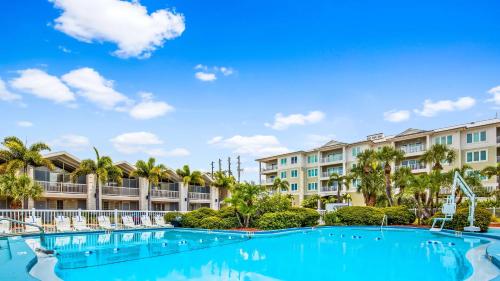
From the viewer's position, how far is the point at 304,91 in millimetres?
25766

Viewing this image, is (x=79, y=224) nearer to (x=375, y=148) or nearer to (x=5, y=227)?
(x=5, y=227)

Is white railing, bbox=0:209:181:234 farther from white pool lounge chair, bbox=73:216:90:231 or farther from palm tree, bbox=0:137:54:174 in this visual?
palm tree, bbox=0:137:54:174

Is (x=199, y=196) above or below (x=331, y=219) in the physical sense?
below

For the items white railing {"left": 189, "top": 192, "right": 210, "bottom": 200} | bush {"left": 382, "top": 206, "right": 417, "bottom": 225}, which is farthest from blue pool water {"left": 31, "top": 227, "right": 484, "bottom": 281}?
white railing {"left": 189, "top": 192, "right": 210, "bottom": 200}

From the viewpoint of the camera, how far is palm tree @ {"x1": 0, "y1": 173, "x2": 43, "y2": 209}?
76.9 ft

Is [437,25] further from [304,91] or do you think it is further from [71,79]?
[71,79]

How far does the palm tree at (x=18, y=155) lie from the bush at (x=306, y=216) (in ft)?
57.4

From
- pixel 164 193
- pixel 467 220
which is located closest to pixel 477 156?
pixel 467 220

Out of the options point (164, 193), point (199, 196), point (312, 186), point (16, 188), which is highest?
point (16, 188)

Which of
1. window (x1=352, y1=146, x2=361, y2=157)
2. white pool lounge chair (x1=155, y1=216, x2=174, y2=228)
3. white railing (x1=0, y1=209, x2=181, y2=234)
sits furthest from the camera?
window (x1=352, y1=146, x2=361, y2=157)

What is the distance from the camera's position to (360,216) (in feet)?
82.7

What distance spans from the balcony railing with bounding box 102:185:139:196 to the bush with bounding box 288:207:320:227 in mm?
17784

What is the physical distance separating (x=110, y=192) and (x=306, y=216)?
727 inches

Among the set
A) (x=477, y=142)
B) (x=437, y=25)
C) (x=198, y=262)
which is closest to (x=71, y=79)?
(x=198, y=262)
